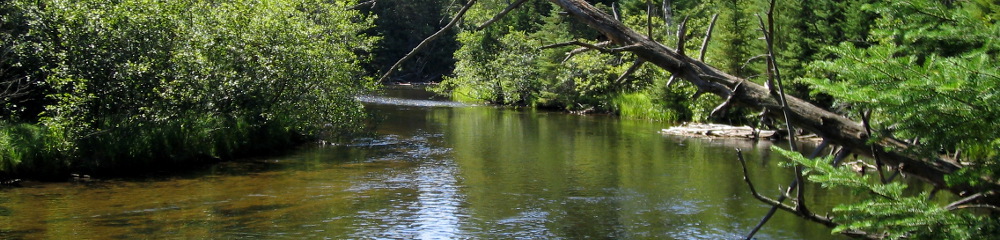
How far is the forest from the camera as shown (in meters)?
4.21

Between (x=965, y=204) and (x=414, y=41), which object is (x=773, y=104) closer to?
(x=965, y=204)

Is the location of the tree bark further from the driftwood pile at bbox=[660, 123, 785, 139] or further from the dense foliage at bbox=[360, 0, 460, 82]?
the dense foliage at bbox=[360, 0, 460, 82]

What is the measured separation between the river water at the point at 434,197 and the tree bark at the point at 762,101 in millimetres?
5499

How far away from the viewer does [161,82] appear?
1565 centimetres

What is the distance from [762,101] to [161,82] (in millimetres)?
12962

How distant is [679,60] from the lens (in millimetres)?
5457

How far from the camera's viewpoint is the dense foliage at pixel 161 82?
1416cm

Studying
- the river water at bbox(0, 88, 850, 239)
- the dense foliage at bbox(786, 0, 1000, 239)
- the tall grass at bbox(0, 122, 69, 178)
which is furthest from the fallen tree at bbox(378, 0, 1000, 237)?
the tall grass at bbox(0, 122, 69, 178)

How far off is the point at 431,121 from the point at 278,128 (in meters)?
10.1

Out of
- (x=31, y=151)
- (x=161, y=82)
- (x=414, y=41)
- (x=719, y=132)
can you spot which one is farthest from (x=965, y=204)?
(x=414, y=41)

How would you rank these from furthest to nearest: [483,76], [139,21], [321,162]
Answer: [483,76], [321,162], [139,21]

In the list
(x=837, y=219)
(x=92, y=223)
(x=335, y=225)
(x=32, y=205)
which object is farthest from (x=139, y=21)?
(x=837, y=219)

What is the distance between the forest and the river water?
1.06 meters

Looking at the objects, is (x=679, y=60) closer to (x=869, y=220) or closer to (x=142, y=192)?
(x=869, y=220)
